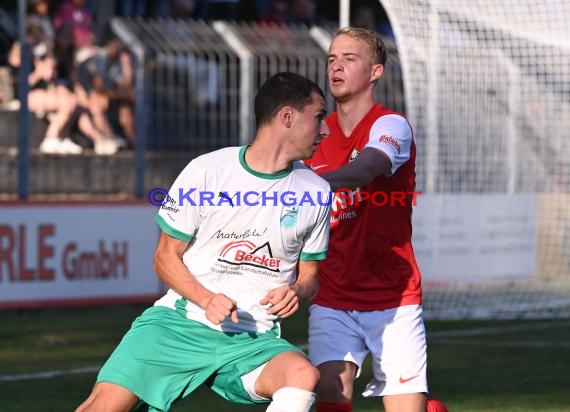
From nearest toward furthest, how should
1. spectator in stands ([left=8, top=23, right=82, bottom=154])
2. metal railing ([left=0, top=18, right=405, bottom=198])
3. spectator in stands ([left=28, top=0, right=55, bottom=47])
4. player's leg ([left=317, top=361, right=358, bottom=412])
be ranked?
player's leg ([left=317, top=361, right=358, bottom=412])
metal railing ([left=0, top=18, right=405, bottom=198])
spectator in stands ([left=8, top=23, right=82, bottom=154])
spectator in stands ([left=28, top=0, right=55, bottom=47])

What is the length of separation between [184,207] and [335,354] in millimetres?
1345

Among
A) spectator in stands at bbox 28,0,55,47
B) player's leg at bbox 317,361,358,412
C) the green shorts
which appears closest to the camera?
the green shorts

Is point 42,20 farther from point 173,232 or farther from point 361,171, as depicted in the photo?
point 173,232

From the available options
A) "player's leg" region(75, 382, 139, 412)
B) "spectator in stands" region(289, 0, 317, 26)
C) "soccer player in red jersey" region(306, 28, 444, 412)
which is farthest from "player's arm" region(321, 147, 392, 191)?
"spectator in stands" region(289, 0, 317, 26)

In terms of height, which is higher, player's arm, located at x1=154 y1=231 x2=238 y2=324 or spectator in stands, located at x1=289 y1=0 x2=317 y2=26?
spectator in stands, located at x1=289 y1=0 x2=317 y2=26

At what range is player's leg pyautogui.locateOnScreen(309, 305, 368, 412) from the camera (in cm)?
659

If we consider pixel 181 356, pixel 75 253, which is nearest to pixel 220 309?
pixel 181 356

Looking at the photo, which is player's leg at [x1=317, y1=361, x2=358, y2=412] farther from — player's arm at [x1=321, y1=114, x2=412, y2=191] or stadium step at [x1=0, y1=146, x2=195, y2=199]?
stadium step at [x1=0, y1=146, x2=195, y2=199]

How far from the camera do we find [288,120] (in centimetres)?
575

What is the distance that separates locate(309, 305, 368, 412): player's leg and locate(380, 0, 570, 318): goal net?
773 cm

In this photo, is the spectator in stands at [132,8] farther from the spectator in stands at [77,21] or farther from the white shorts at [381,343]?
the white shorts at [381,343]

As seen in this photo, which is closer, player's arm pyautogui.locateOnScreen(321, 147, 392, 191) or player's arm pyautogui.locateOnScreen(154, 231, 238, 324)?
player's arm pyautogui.locateOnScreen(154, 231, 238, 324)

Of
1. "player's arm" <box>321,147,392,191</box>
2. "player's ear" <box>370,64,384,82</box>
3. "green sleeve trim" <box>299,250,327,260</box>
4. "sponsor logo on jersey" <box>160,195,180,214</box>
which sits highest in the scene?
"player's ear" <box>370,64,384,82</box>

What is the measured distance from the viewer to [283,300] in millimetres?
5617
